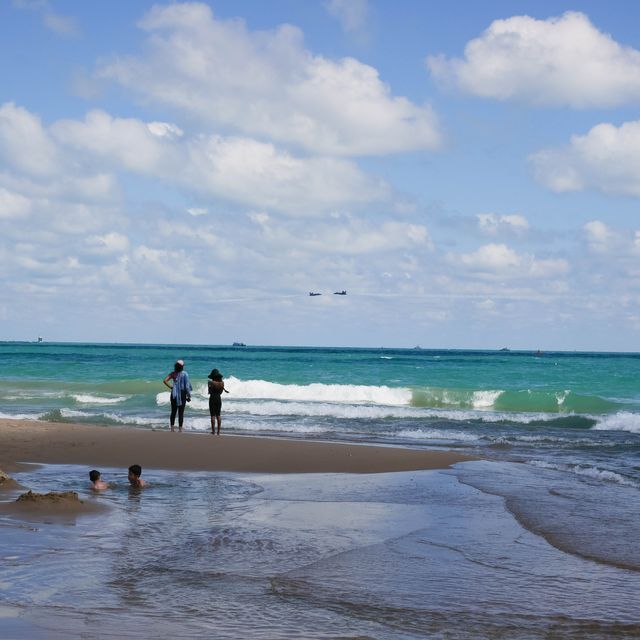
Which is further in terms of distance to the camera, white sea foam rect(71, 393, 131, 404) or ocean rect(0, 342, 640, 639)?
white sea foam rect(71, 393, 131, 404)

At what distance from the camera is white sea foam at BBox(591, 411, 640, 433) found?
83.6 feet

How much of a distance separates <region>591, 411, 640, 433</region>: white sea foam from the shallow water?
15334 millimetres

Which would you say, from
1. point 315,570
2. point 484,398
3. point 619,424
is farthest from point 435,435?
point 484,398

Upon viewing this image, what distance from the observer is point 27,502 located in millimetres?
9203

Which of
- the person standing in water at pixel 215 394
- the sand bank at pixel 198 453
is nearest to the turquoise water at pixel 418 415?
the person standing in water at pixel 215 394

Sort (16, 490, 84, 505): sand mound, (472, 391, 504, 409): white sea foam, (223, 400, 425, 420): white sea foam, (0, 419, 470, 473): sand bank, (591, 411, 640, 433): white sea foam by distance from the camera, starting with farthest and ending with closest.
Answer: (472, 391, 504, 409): white sea foam < (223, 400, 425, 420): white sea foam < (591, 411, 640, 433): white sea foam < (0, 419, 470, 473): sand bank < (16, 490, 84, 505): sand mound

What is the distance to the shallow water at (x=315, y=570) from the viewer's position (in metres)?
5.41

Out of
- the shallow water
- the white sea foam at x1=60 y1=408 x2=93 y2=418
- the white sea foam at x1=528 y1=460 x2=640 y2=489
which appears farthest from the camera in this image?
the white sea foam at x1=60 y1=408 x2=93 y2=418

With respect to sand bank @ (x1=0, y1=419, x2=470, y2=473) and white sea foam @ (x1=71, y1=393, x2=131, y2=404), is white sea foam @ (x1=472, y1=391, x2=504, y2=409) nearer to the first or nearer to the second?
white sea foam @ (x1=71, y1=393, x2=131, y2=404)

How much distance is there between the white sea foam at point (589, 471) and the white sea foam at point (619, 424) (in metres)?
10.3

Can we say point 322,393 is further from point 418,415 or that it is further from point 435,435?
point 435,435

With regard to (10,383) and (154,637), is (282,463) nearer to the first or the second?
(154,637)

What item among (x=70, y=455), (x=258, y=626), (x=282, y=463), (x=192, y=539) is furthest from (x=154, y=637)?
(x=70, y=455)

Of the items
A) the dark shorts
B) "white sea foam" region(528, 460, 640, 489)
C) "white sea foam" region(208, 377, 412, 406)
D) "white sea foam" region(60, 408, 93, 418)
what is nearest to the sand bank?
the dark shorts
